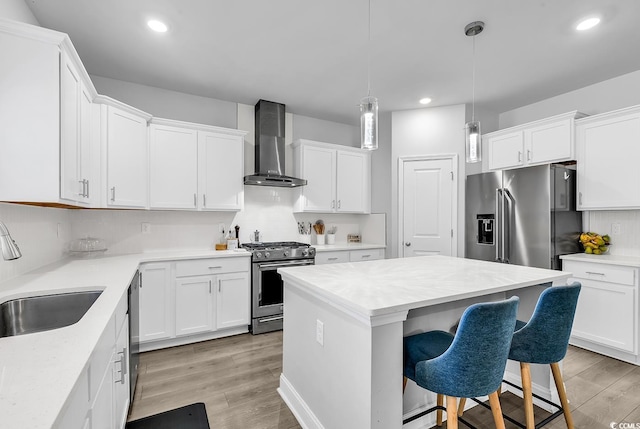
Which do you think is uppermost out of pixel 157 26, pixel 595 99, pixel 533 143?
pixel 157 26

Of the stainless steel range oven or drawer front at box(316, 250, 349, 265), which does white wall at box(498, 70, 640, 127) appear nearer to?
drawer front at box(316, 250, 349, 265)

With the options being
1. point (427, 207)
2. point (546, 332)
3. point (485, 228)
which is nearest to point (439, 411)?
point (546, 332)

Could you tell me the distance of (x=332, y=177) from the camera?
446 centimetres

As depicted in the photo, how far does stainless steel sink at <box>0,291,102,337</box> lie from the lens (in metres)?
1.49

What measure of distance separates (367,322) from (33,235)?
2385mm

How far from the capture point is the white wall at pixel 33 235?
183 cm

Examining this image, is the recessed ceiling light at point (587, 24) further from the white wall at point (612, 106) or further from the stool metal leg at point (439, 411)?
the stool metal leg at point (439, 411)

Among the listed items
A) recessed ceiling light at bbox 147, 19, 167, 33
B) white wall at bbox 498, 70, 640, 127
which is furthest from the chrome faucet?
white wall at bbox 498, 70, 640, 127

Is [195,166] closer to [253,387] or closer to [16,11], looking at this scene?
[16,11]

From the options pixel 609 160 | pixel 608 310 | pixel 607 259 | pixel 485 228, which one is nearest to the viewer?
pixel 608 310

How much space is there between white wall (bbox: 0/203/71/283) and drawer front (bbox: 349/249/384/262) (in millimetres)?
3110

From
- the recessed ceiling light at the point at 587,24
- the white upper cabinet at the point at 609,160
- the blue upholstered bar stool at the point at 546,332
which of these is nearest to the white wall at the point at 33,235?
the blue upholstered bar stool at the point at 546,332

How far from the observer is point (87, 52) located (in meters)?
2.81

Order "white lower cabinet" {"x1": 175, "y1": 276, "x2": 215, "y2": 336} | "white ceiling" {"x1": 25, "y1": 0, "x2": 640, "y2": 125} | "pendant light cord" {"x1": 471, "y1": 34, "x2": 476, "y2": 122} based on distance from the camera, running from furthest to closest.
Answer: "white lower cabinet" {"x1": 175, "y1": 276, "x2": 215, "y2": 336} → "pendant light cord" {"x1": 471, "y1": 34, "x2": 476, "y2": 122} → "white ceiling" {"x1": 25, "y1": 0, "x2": 640, "y2": 125}
